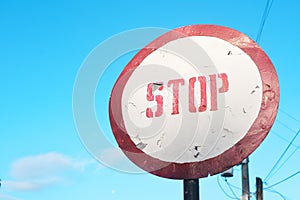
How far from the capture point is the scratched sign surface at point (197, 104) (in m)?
2.25

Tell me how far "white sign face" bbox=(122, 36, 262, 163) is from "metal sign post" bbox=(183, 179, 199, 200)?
0.33 ft

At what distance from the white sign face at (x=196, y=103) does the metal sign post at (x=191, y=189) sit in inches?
3.9

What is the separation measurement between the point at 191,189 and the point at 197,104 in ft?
1.34

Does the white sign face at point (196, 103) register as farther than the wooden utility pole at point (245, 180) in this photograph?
No

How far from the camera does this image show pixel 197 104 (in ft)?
7.57

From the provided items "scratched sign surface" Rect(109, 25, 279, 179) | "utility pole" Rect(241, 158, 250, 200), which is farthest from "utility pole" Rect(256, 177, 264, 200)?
"scratched sign surface" Rect(109, 25, 279, 179)

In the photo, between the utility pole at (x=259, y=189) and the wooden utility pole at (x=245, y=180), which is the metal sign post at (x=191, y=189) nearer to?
the wooden utility pole at (x=245, y=180)

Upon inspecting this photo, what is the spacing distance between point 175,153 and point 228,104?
1.15 feet

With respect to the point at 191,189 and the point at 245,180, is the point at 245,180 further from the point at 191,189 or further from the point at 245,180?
the point at 191,189

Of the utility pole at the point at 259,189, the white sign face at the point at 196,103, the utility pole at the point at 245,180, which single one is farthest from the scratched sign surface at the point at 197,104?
the utility pole at the point at 259,189

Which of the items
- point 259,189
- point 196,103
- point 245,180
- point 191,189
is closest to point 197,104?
point 196,103

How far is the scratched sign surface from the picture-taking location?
2.25 metres

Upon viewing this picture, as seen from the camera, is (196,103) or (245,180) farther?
(245,180)

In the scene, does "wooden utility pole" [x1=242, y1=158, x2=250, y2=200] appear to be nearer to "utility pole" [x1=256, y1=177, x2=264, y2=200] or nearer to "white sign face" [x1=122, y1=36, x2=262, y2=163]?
"utility pole" [x1=256, y1=177, x2=264, y2=200]
